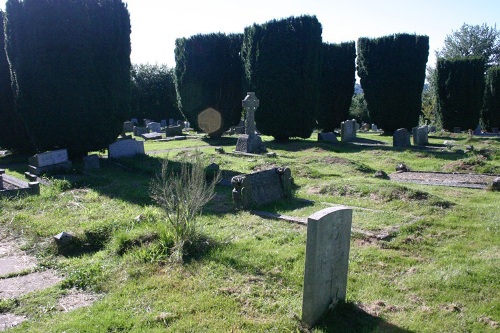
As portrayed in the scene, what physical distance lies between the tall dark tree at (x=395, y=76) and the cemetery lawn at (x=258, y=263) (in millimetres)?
14524

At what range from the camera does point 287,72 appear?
779 inches

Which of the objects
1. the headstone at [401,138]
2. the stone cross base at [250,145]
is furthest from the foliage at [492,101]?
the stone cross base at [250,145]

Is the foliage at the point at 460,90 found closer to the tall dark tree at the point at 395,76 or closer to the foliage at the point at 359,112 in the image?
the tall dark tree at the point at 395,76

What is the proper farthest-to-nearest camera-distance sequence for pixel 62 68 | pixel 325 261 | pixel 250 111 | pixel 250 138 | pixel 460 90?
pixel 460 90, pixel 250 111, pixel 250 138, pixel 62 68, pixel 325 261

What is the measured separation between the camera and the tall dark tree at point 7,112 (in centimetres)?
1619

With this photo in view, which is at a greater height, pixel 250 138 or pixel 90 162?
pixel 250 138

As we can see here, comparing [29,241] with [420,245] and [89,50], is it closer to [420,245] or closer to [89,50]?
[420,245]

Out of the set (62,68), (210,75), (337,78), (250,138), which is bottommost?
(250,138)

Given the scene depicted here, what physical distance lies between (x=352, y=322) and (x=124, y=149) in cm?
1275

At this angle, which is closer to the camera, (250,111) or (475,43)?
(250,111)

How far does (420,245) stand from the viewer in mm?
6023

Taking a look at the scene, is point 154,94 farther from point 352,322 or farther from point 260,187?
point 352,322

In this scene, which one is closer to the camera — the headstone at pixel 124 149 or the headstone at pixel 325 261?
the headstone at pixel 325 261

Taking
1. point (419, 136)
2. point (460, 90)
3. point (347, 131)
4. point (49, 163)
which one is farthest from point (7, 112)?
point (460, 90)
